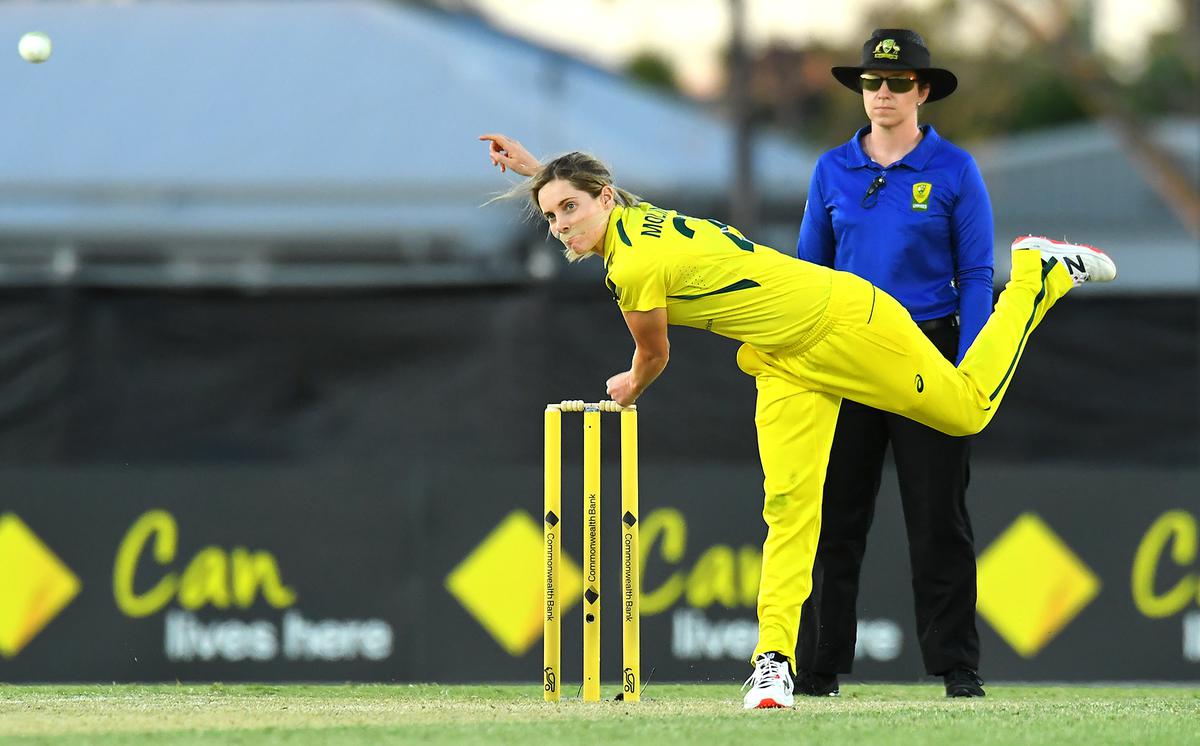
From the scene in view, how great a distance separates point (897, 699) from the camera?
5766 millimetres

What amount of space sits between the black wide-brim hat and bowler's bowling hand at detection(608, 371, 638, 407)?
120 centimetres

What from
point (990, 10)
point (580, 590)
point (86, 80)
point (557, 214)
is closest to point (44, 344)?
point (580, 590)

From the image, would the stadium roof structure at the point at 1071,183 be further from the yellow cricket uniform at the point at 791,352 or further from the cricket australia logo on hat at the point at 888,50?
the yellow cricket uniform at the point at 791,352

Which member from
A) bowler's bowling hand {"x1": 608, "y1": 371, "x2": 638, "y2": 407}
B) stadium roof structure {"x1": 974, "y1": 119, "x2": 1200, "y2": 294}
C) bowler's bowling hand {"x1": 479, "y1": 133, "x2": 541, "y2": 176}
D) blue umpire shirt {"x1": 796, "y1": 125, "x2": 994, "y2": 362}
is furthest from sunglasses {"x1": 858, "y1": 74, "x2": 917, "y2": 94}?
stadium roof structure {"x1": 974, "y1": 119, "x2": 1200, "y2": 294}

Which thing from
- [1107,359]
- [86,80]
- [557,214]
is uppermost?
[86,80]

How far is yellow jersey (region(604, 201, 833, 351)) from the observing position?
4.96 meters

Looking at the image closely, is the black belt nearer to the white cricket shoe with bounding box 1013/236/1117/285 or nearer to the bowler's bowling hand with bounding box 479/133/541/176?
the white cricket shoe with bounding box 1013/236/1117/285

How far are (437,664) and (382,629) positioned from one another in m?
0.25

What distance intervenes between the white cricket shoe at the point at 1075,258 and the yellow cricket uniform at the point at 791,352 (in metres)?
0.70

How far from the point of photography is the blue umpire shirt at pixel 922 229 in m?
5.48

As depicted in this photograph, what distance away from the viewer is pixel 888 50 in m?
5.50

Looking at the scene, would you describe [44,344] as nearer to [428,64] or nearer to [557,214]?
[557,214]

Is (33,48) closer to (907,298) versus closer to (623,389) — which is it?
(623,389)

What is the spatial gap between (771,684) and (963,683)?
34.7 inches
